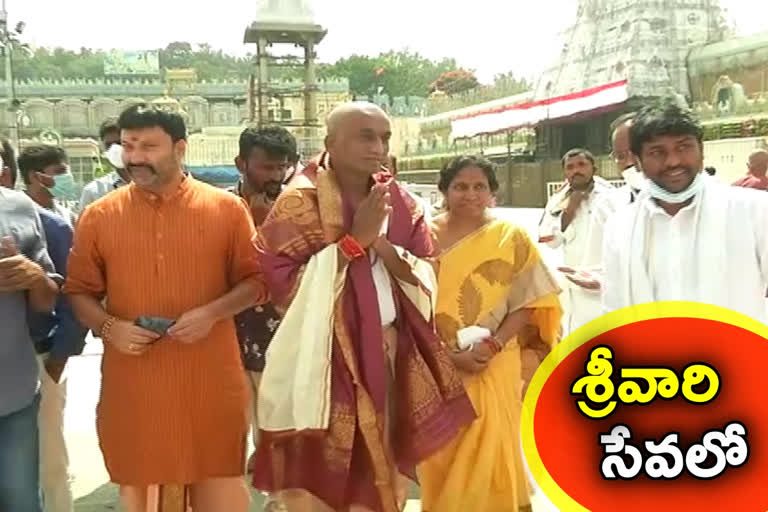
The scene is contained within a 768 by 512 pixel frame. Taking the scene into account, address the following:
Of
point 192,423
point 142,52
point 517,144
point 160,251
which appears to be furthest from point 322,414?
point 142,52

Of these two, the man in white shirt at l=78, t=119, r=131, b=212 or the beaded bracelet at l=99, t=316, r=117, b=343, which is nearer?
the beaded bracelet at l=99, t=316, r=117, b=343

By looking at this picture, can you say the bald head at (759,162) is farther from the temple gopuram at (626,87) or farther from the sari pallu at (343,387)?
the temple gopuram at (626,87)

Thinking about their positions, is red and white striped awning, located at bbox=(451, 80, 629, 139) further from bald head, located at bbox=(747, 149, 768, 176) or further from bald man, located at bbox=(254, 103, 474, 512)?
bald man, located at bbox=(254, 103, 474, 512)

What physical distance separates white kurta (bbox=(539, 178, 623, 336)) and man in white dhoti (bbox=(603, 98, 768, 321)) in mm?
1280

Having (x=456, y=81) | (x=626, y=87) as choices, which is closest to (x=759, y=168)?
(x=626, y=87)

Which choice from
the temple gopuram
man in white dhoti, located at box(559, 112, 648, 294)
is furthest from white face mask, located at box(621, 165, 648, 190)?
the temple gopuram

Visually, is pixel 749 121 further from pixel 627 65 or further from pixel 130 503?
pixel 130 503

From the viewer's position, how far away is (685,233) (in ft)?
7.35

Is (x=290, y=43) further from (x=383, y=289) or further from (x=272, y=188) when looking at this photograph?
(x=383, y=289)

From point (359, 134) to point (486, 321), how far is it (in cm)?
114

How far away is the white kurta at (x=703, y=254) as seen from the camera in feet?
7.06

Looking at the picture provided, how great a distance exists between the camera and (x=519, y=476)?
3.19 meters

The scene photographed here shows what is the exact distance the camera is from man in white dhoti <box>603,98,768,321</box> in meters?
2.16

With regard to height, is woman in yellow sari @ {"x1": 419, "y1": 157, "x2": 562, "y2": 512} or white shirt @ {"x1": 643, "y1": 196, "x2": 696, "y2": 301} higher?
white shirt @ {"x1": 643, "y1": 196, "x2": 696, "y2": 301}
